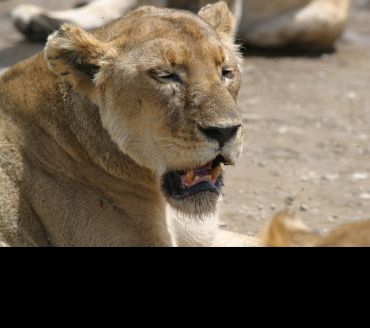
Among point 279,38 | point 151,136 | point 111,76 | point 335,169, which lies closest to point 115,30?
point 111,76

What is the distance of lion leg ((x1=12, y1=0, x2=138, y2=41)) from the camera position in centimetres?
971

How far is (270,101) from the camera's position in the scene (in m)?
8.55

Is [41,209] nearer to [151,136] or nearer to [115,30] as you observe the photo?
[151,136]

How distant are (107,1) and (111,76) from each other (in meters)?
6.38

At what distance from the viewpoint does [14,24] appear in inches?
394

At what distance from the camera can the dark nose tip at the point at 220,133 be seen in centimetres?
357

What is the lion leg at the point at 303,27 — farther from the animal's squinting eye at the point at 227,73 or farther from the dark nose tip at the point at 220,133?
the dark nose tip at the point at 220,133

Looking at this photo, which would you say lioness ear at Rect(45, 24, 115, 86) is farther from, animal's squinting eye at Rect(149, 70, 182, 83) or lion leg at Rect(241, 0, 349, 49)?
lion leg at Rect(241, 0, 349, 49)

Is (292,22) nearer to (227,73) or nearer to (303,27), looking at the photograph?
(303,27)
